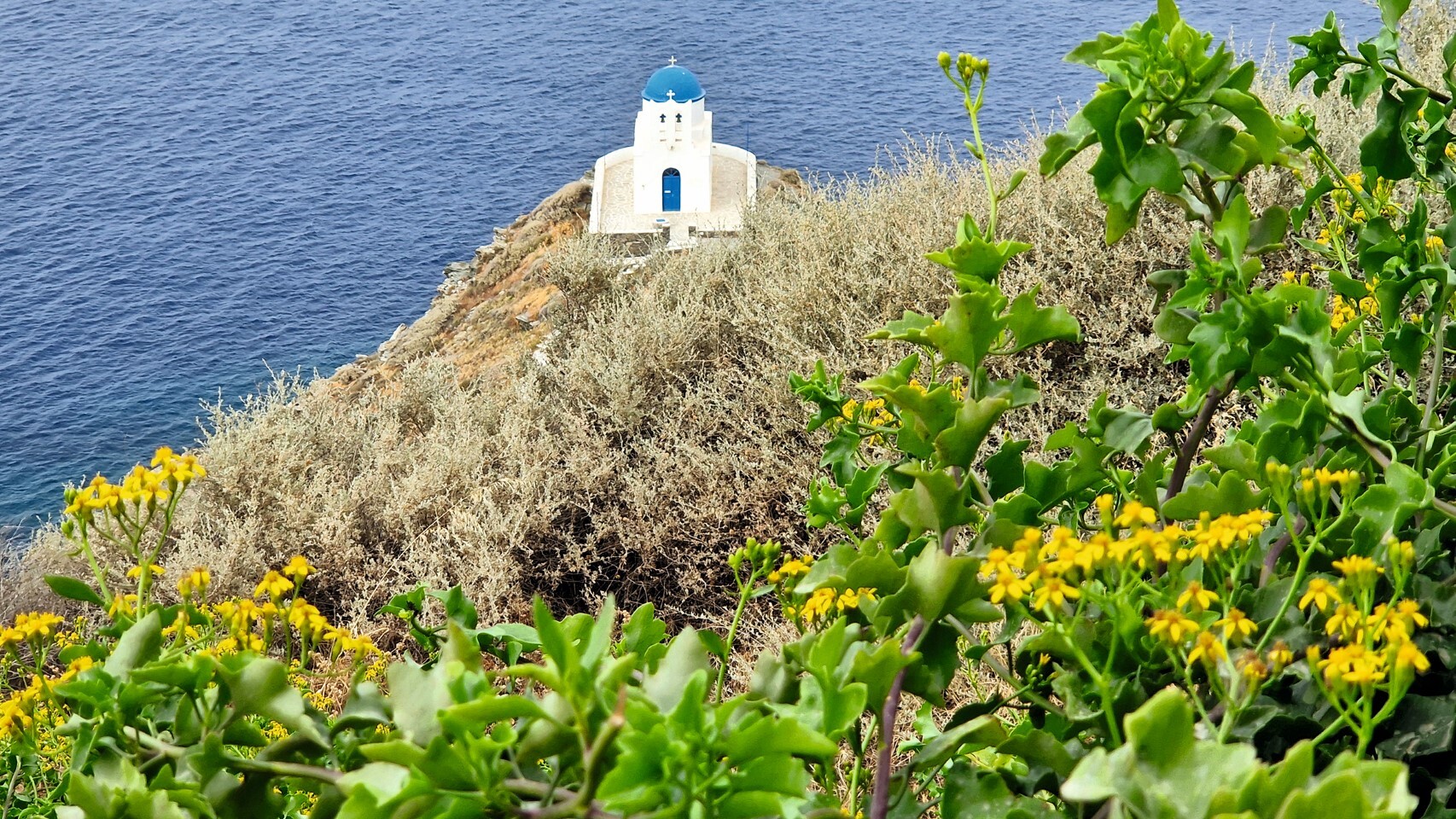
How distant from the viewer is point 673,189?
17672mm

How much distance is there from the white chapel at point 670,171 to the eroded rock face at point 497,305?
0.46 m

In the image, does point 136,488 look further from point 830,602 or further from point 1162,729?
point 1162,729

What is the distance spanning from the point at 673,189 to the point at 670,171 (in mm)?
287

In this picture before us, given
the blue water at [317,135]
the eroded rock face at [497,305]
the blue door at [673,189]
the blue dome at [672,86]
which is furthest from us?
the blue water at [317,135]

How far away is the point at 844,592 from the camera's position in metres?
1.03

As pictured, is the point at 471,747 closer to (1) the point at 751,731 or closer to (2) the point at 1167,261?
(1) the point at 751,731

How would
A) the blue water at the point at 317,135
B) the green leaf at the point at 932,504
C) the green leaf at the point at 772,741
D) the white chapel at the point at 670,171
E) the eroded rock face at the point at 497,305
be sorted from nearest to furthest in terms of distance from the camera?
the green leaf at the point at 772,741 → the green leaf at the point at 932,504 → the eroded rock face at the point at 497,305 → the white chapel at the point at 670,171 → the blue water at the point at 317,135

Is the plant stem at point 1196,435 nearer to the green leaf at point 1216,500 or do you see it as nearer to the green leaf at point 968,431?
the green leaf at point 1216,500

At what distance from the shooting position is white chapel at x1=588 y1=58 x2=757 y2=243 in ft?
56.5

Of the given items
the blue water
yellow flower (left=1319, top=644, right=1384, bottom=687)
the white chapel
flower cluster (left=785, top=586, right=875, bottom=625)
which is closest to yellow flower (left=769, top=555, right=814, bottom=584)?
flower cluster (left=785, top=586, right=875, bottom=625)

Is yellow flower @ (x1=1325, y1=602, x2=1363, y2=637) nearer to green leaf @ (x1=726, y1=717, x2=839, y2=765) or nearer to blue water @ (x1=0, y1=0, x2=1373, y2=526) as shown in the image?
green leaf @ (x1=726, y1=717, x2=839, y2=765)

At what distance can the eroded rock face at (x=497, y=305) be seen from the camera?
8.10m

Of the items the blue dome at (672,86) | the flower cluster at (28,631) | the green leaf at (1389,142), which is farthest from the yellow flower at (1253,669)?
the blue dome at (672,86)

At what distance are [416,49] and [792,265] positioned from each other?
1037 inches
